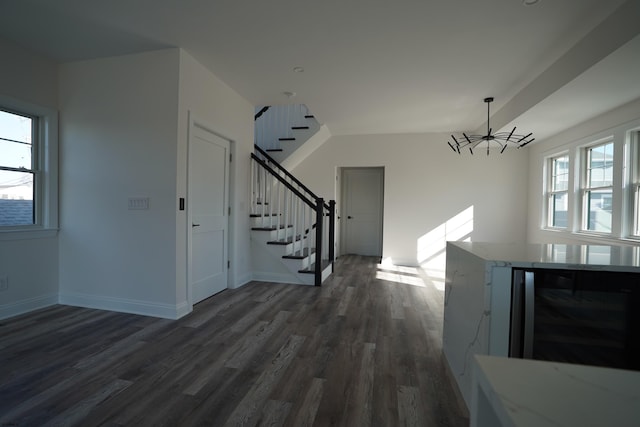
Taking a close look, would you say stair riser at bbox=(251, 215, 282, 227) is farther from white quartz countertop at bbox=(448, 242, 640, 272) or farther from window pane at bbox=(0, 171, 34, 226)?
white quartz countertop at bbox=(448, 242, 640, 272)

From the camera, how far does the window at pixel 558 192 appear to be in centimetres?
480

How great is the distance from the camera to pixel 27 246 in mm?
3023

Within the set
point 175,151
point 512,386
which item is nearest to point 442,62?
point 175,151

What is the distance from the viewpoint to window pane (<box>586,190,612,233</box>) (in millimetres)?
3885

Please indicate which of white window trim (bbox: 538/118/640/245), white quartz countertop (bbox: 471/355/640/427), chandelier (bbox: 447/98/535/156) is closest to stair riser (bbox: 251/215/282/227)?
chandelier (bbox: 447/98/535/156)

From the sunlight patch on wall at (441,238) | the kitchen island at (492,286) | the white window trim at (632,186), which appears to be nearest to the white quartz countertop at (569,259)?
the kitchen island at (492,286)

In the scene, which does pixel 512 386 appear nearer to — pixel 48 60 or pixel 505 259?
pixel 505 259

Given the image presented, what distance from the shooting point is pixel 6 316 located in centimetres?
285

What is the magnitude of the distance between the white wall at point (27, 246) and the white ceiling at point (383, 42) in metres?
0.19

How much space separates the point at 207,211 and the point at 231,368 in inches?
78.0

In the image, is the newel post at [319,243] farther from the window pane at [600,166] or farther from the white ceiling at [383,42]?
the window pane at [600,166]

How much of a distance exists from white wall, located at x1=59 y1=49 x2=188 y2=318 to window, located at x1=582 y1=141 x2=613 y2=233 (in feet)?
17.1

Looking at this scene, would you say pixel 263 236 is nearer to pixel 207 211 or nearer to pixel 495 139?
pixel 207 211

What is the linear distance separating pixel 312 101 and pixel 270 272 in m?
2.58
